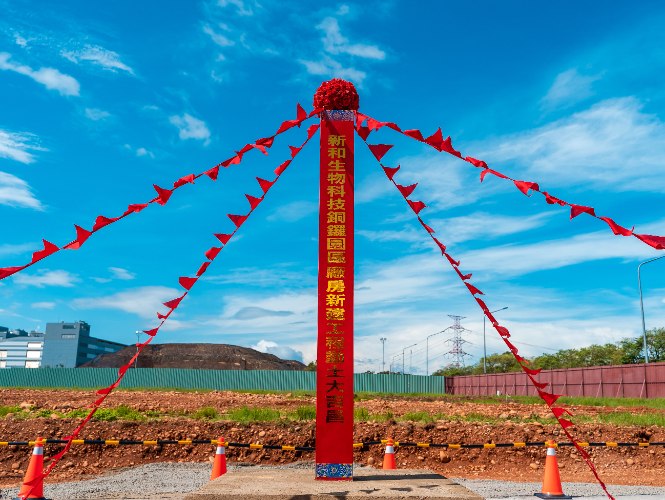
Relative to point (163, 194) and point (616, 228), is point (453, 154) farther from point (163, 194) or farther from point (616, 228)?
point (163, 194)

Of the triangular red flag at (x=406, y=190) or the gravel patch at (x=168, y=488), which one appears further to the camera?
the gravel patch at (x=168, y=488)

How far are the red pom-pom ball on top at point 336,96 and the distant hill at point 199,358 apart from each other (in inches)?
2845

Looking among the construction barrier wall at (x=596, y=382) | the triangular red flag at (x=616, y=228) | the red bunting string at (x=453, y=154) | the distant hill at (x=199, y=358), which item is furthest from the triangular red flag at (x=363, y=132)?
the distant hill at (x=199, y=358)

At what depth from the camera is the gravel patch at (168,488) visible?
9250mm

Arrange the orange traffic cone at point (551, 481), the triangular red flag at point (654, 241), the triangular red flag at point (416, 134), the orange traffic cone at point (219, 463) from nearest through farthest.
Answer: the triangular red flag at point (654, 241)
the triangular red flag at point (416, 134)
the orange traffic cone at point (551, 481)
the orange traffic cone at point (219, 463)

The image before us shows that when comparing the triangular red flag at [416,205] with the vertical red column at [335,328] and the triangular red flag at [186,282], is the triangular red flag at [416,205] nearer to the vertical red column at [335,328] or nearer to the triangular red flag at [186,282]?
the vertical red column at [335,328]

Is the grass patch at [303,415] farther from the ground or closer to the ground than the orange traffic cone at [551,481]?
farther from the ground

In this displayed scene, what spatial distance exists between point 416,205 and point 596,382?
39.3 m

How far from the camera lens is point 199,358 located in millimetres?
82750

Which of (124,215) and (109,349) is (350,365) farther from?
(109,349)

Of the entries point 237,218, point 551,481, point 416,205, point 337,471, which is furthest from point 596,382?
point 237,218

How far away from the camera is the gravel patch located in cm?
925

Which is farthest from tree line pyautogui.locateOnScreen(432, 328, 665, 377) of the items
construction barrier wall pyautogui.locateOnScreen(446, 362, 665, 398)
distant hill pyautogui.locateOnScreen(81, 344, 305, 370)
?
distant hill pyautogui.locateOnScreen(81, 344, 305, 370)

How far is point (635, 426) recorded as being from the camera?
15883 millimetres
